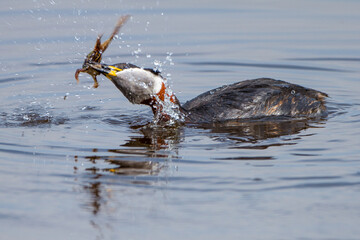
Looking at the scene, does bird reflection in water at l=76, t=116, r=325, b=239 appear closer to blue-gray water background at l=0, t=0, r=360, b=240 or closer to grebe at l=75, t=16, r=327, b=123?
blue-gray water background at l=0, t=0, r=360, b=240

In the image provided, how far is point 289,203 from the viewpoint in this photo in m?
6.20

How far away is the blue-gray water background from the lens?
599 centimetres

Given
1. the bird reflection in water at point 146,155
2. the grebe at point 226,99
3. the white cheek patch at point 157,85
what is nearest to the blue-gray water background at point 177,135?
the bird reflection in water at point 146,155

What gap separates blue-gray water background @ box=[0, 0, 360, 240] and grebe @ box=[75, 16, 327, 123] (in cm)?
28

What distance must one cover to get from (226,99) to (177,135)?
3.40ft

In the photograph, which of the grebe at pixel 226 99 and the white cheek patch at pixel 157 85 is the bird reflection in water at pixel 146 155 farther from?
the white cheek patch at pixel 157 85

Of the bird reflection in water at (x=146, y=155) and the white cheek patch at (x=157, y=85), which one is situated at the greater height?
the white cheek patch at (x=157, y=85)

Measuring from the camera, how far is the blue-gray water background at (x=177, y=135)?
5.99 metres

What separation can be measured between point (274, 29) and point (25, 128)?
22.2 ft

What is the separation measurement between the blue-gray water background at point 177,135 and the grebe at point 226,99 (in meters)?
0.28

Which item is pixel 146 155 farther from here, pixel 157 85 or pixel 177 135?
pixel 157 85

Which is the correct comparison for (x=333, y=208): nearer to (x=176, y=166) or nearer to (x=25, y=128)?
(x=176, y=166)

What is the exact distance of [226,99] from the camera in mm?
9406

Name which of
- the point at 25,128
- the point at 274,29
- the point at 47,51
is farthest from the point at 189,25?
the point at 25,128
